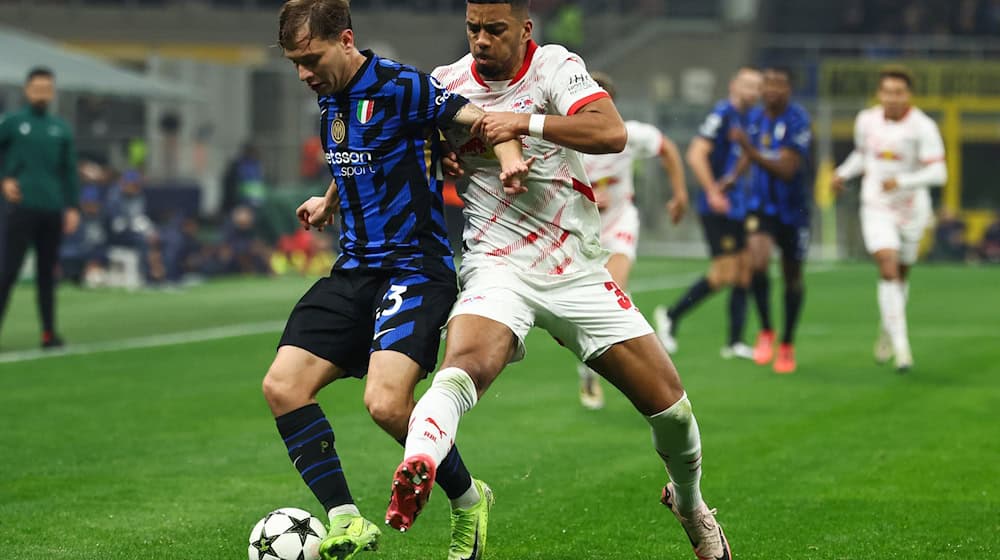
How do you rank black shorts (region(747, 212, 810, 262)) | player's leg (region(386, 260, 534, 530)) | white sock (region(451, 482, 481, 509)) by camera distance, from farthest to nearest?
1. black shorts (region(747, 212, 810, 262))
2. white sock (region(451, 482, 481, 509))
3. player's leg (region(386, 260, 534, 530))

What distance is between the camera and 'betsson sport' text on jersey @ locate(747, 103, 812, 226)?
1298 cm

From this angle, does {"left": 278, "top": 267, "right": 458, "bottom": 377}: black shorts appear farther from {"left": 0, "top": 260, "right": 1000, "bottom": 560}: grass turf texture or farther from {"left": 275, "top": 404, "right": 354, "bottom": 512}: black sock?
{"left": 0, "top": 260, "right": 1000, "bottom": 560}: grass turf texture

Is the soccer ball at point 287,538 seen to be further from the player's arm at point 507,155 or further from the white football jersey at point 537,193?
the player's arm at point 507,155

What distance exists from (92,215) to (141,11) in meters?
18.8

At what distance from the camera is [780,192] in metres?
13.2

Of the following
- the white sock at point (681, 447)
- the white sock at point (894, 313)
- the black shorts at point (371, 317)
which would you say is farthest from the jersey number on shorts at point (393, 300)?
the white sock at point (894, 313)

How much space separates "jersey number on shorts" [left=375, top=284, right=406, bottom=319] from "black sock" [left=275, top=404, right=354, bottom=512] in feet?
1.32

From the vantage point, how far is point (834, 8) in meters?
41.0

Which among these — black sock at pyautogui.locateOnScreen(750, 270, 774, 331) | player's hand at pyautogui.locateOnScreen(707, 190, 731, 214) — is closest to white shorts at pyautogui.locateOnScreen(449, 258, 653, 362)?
player's hand at pyautogui.locateOnScreen(707, 190, 731, 214)

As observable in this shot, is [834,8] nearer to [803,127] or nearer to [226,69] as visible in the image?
[226,69]

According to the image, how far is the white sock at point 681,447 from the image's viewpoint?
556 cm

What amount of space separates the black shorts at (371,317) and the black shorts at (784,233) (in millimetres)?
7749

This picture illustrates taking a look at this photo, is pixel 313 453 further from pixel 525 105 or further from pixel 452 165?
pixel 525 105

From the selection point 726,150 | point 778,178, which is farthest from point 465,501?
point 726,150
